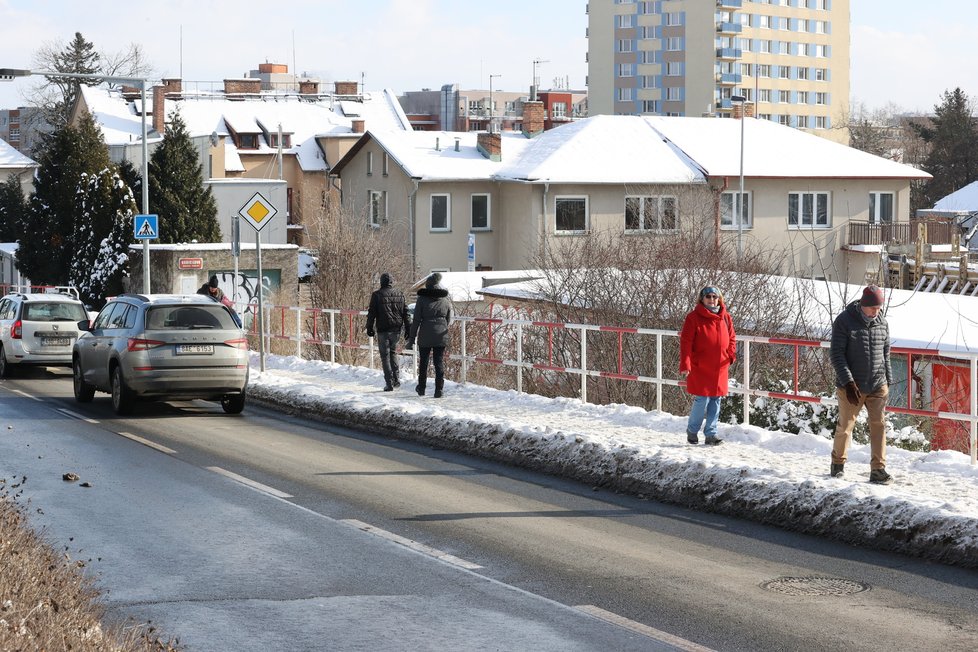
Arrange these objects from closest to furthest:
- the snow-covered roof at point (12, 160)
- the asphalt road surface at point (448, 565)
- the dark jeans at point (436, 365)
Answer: the asphalt road surface at point (448, 565), the dark jeans at point (436, 365), the snow-covered roof at point (12, 160)

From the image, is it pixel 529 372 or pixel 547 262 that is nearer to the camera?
pixel 529 372

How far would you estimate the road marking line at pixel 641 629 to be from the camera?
721cm

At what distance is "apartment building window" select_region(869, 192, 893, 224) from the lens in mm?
60625

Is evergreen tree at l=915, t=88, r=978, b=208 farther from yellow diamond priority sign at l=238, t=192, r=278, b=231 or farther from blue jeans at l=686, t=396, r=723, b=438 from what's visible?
blue jeans at l=686, t=396, r=723, b=438

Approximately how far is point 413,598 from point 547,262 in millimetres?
22295

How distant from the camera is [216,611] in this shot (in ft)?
25.7

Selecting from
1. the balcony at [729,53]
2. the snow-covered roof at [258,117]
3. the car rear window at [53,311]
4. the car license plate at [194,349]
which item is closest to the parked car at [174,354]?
the car license plate at [194,349]

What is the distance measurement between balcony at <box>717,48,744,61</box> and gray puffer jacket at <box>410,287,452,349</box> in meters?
111

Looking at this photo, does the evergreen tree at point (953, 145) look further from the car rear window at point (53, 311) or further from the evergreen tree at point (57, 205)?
the car rear window at point (53, 311)

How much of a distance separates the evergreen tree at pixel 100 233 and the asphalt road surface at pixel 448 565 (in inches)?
1318

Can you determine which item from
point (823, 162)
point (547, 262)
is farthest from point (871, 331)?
point (823, 162)

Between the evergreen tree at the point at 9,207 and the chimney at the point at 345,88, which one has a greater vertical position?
the chimney at the point at 345,88

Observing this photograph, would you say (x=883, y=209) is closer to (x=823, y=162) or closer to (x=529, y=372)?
(x=823, y=162)

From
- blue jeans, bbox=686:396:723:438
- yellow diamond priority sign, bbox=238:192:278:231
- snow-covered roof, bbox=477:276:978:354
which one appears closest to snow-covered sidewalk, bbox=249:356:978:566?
blue jeans, bbox=686:396:723:438
